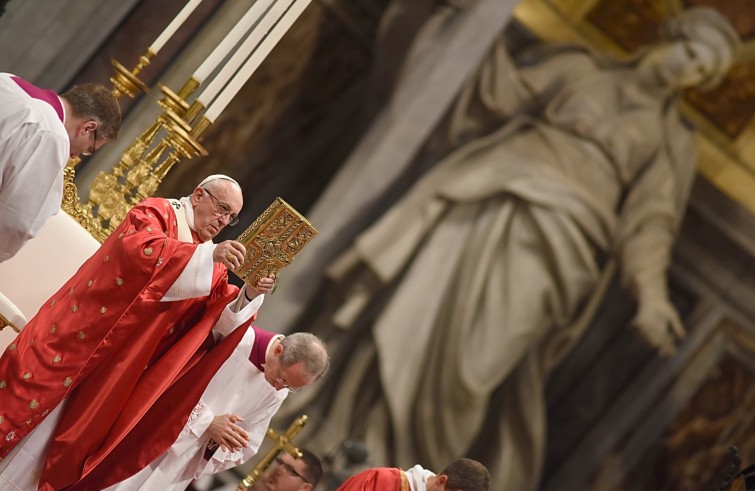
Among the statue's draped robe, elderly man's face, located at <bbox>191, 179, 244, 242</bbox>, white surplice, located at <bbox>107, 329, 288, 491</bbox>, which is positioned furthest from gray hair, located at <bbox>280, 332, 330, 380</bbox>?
the statue's draped robe

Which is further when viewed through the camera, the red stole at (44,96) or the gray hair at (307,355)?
the gray hair at (307,355)

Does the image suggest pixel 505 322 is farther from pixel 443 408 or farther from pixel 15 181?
pixel 15 181

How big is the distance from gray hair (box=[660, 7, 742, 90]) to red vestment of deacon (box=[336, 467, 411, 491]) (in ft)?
17.5

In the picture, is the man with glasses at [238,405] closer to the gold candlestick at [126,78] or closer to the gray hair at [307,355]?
the gray hair at [307,355]

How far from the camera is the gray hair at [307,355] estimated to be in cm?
353

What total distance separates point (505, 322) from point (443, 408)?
71 cm

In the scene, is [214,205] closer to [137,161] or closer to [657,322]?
[137,161]

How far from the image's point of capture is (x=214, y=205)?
3.45 m

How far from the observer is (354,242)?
7.08 metres

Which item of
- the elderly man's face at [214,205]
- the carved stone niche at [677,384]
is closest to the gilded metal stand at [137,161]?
the elderly man's face at [214,205]

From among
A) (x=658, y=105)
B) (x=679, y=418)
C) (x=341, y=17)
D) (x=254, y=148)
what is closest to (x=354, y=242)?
(x=254, y=148)

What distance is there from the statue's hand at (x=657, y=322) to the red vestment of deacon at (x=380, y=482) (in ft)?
14.0

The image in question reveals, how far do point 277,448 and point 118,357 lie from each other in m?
1.00

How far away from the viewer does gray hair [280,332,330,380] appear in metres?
3.53
